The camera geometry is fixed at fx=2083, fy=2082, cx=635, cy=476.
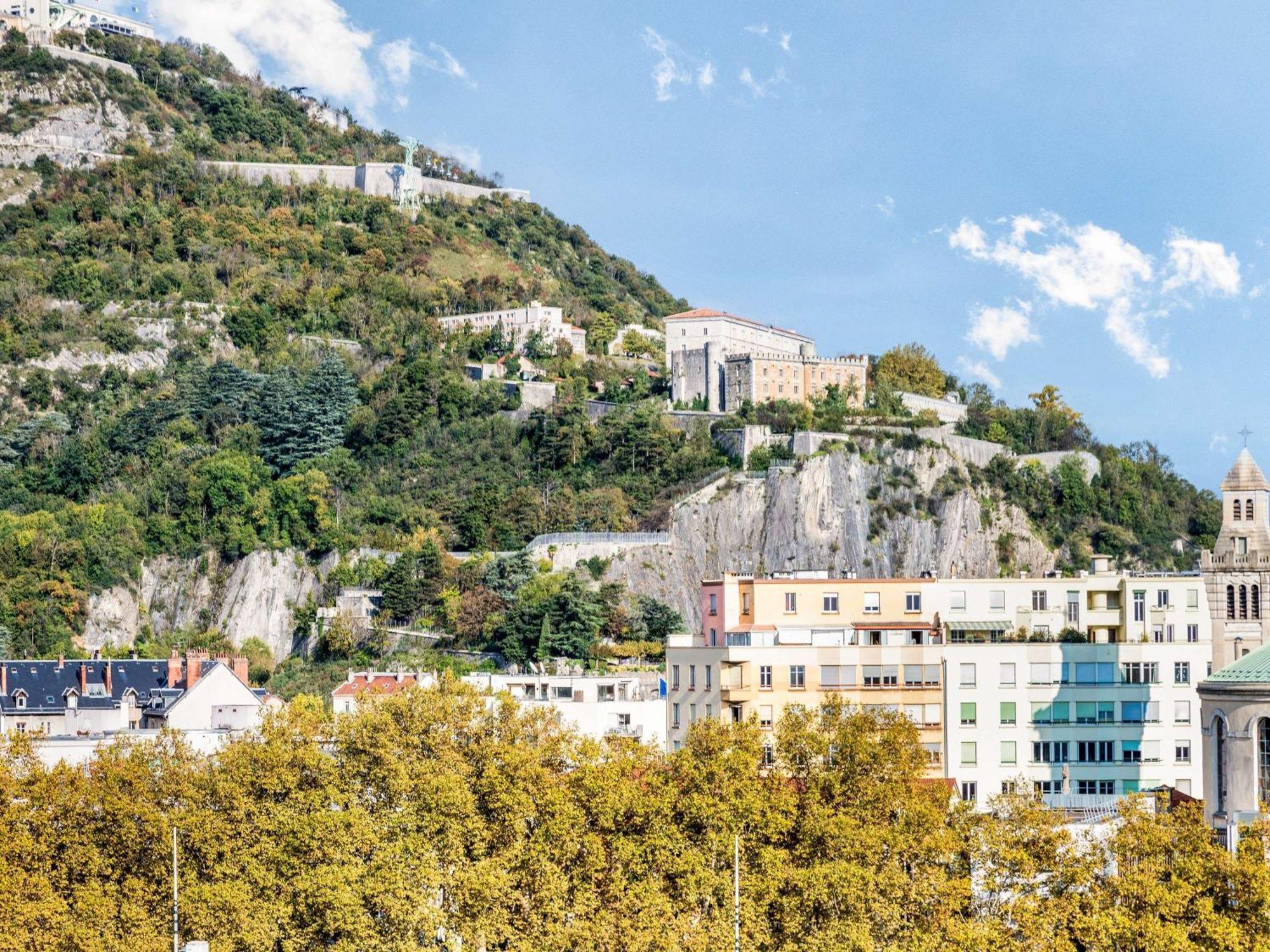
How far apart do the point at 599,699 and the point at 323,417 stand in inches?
1990

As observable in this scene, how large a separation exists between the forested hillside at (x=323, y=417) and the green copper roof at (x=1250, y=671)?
205ft

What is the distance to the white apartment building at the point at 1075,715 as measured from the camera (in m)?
73.8

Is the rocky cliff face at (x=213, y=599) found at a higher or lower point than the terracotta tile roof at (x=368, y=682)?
higher

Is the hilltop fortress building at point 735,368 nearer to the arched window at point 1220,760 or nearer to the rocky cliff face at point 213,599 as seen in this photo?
the rocky cliff face at point 213,599

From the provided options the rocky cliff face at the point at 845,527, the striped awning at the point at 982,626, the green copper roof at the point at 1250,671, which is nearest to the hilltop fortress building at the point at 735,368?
the rocky cliff face at the point at 845,527

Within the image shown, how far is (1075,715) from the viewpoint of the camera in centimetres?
7431

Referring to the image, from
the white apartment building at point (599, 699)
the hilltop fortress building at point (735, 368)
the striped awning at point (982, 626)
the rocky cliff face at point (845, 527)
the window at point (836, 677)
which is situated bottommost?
the white apartment building at point (599, 699)

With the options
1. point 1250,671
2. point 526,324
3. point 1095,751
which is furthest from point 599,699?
point 526,324

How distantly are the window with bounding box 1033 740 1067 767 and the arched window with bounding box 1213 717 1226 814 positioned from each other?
2267cm

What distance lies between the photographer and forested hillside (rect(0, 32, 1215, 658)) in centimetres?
12744

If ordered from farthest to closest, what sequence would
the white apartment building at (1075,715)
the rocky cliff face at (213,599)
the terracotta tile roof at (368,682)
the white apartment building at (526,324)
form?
the white apartment building at (526,324) → the rocky cliff face at (213,599) → the terracotta tile roof at (368,682) → the white apartment building at (1075,715)

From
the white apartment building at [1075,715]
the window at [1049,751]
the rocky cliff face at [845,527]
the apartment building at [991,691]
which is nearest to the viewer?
the apartment building at [991,691]

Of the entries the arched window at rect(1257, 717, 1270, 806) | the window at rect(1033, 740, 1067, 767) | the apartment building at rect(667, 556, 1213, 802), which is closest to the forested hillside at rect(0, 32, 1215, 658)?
the apartment building at rect(667, 556, 1213, 802)

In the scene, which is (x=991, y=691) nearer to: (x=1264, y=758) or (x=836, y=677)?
(x=836, y=677)
